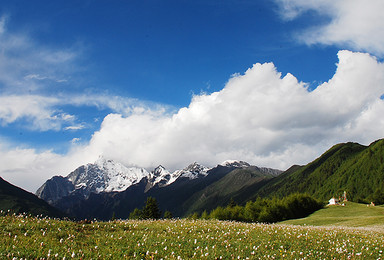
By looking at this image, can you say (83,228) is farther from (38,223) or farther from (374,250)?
(374,250)

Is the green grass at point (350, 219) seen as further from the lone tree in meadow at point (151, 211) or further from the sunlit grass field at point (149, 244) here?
the lone tree in meadow at point (151, 211)

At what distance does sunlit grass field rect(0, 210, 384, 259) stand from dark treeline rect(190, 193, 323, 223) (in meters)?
86.6

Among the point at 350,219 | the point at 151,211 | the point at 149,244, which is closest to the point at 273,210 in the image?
the point at 350,219

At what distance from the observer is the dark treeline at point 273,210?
99.2 meters

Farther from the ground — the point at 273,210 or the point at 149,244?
the point at 149,244

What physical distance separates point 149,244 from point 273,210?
97.2 metres

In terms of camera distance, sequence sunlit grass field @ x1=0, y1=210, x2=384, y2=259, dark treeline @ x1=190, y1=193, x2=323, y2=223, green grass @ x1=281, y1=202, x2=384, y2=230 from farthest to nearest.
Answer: dark treeline @ x1=190, y1=193, x2=323, y2=223 < green grass @ x1=281, y1=202, x2=384, y2=230 < sunlit grass field @ x1=0, y1=210, x2=384, y2=259

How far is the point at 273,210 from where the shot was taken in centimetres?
9969

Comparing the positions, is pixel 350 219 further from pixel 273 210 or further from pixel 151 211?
pixel 151 211

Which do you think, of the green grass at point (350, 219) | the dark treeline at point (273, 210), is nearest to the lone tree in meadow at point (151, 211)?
the dark treeline at point (273, 210)

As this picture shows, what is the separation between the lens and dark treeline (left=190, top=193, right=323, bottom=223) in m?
99.2

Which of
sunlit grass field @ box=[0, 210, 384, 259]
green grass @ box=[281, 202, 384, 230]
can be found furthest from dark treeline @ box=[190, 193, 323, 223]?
sunlit grass field @ box=[0, 210, 384, 259]

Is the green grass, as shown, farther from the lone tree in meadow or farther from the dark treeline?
the lone tree in meadow

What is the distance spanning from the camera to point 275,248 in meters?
13.2
